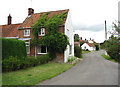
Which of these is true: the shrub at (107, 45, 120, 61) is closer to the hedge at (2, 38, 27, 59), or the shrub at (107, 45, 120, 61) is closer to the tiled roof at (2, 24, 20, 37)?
the hedge at (2, 38, 27, 59)

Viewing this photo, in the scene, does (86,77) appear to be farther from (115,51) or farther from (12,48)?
(115,51)

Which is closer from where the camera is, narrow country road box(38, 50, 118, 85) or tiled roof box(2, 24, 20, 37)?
narrow country road box(38, 50, 118, 85)

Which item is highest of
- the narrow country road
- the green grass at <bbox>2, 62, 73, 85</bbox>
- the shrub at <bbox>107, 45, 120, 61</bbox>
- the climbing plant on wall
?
the climbing plant on wall

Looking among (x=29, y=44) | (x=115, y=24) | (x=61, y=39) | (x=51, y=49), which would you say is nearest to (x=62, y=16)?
(x=61, y=39)

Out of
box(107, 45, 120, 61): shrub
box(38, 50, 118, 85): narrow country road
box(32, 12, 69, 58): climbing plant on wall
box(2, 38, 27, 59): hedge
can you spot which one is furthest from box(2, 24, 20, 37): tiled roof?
box(107, 45, 120, 61): shrub

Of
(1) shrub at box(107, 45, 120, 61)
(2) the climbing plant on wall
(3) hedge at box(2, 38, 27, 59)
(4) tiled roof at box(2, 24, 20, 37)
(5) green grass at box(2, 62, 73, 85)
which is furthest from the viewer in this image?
(4) tiled roof at box(2, 24, 20, 37)

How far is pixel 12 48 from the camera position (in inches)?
454

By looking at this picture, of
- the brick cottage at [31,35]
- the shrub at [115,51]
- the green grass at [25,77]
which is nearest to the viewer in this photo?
the green grass at [25,77]

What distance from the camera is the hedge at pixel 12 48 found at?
10.4 meters

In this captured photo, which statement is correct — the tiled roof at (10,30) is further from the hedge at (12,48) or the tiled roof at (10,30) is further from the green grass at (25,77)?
the green grass at (25,77)

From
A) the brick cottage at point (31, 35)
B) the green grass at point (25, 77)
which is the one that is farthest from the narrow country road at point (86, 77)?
the brick cottage at point (31, 35)

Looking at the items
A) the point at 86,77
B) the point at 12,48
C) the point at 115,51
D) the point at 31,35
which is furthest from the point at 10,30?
the point at 115,51

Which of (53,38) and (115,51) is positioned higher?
(53,38)

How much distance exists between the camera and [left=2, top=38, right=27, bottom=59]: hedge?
10359 mm
